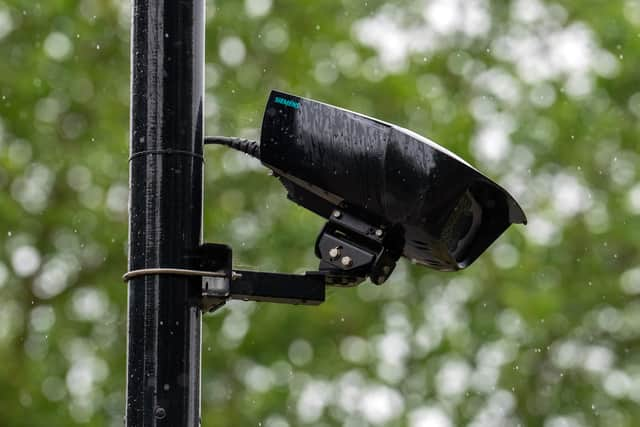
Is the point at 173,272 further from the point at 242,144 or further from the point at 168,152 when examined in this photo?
the point at 242,144

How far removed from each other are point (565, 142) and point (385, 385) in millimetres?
2953

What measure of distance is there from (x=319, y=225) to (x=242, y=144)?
374 inches

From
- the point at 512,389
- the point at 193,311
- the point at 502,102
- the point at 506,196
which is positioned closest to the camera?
the point at 193,311

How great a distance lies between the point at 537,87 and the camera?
14.2 m

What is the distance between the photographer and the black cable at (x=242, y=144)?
3.47 meters

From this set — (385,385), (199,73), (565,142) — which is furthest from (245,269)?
(565,142)

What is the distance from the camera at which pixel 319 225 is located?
13039 mm

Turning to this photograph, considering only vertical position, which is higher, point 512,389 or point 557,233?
point 557,233

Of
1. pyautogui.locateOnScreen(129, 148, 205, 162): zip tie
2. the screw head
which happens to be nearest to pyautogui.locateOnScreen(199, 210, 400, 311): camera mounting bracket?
the screw head

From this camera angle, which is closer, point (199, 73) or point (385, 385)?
point (199, 73)

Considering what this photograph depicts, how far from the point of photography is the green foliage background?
42.3ft

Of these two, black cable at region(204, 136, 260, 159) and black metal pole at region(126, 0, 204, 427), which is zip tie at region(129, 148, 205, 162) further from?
black cable at region(204, 136, 260, 159)

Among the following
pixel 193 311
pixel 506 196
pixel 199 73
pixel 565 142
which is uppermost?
pixel 565 142

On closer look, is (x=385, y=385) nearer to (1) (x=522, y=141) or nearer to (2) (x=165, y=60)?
(1) (x=522, y=141)
